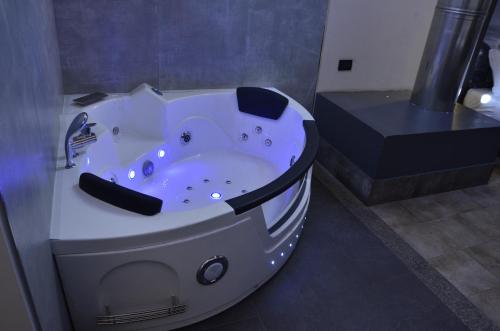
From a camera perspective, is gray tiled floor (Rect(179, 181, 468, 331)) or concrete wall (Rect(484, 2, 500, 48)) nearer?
gray tiled floor (Rect(179, 181, 468, 331))

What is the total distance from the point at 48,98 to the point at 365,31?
251 cm

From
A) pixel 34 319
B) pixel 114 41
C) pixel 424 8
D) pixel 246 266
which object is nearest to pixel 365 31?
pixel 424 8

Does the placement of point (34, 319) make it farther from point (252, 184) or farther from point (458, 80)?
point (458, 80)

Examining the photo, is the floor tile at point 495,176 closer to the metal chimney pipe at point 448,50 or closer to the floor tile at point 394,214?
the metal chimney pipe at point 448,50

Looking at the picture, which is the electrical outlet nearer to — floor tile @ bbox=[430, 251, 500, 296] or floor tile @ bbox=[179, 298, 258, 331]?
floor tile @ bbox=[430, 251, 500, 296]

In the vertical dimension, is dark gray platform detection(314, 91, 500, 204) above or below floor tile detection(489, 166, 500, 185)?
above

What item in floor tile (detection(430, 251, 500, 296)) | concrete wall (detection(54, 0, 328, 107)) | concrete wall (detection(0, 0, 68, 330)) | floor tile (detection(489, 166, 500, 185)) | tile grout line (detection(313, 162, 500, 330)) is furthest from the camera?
floor tile (detection(489, 166, 500, 185))

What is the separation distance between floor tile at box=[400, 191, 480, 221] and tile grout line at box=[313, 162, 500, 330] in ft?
1.09

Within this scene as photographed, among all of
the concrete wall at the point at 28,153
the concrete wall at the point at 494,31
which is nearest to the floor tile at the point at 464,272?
the concrete wall at the point at 28,153

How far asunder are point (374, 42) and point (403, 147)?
44.7 inches

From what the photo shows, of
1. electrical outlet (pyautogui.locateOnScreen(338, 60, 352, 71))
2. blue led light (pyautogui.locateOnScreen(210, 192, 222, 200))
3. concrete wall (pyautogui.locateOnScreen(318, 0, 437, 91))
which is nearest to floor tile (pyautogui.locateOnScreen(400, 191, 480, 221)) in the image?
concrete wall (pyautogui.locateOnScreen(318, 0, 437, 91))

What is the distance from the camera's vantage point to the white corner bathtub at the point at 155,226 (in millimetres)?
1462

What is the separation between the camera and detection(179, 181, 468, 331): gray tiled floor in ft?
6.06

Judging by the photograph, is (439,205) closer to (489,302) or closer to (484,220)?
(484,220)
